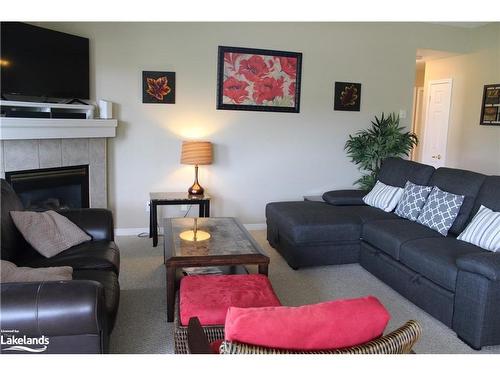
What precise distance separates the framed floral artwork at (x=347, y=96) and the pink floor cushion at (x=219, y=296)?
3193 millimetres

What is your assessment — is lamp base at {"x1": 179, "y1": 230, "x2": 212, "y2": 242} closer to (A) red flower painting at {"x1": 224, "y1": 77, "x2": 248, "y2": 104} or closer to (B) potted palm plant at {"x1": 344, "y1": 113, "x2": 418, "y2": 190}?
(A) red flower painting at {"x1": 224, "y1": 77, "x2": 248, "y2": 104}

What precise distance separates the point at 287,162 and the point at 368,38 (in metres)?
1.78

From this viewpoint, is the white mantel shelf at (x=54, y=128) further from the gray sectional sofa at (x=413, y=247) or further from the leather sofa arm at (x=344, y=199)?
the leather sofa arm at (x=344, y=199)

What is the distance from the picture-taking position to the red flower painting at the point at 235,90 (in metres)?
4.75

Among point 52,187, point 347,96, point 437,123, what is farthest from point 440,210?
point 437,123

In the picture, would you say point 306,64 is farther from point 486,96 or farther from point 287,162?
point 486,96

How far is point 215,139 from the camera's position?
4.83 m

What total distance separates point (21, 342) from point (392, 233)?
264cm

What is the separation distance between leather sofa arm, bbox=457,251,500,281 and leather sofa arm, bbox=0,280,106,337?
2.05m

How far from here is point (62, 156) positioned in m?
4.06

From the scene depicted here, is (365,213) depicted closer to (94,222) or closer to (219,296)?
(219,296)

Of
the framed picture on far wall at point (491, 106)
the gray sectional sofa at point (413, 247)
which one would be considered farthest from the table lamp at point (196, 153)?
the framed picture on far wall at point (491, 106)

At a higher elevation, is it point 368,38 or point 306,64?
point 368,38

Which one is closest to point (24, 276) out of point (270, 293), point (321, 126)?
point (270, 293)
